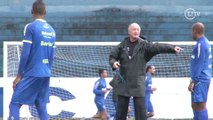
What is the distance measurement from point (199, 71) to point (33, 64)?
103 inches

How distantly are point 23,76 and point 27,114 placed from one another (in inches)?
177

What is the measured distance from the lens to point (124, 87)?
8.55 metres

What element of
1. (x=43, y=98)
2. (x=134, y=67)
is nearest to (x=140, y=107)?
(x=134, y=67)

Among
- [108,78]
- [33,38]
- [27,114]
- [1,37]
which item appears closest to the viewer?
[33,38]

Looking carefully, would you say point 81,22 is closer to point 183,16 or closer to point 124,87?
point 183,16

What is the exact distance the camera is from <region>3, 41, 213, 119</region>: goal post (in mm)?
13523

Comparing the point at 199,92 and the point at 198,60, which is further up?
the point at 198,60

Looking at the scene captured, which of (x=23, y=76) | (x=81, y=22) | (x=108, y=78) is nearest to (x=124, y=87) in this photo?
(x=23, y=76)

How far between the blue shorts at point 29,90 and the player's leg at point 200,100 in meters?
2.42

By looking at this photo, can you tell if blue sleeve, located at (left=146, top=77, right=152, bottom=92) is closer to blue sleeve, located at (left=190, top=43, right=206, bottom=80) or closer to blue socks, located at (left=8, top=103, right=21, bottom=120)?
blue sleeve, located at (left=190, top=43, right=206, bottom=80)

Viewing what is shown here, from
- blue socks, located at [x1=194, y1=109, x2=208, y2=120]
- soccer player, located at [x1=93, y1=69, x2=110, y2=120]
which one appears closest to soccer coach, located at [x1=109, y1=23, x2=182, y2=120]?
blue socks, located at [x1=194, y1=109, x2=208, y2=120]

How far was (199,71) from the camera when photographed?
9023mm

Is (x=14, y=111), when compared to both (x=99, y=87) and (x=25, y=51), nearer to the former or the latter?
(x=25, y=51)

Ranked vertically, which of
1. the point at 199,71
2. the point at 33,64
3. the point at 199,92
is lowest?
the point at 199,92
